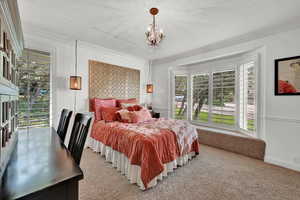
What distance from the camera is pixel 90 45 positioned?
3.34m

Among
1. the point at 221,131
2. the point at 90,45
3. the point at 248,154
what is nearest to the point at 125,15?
the point at 90,45

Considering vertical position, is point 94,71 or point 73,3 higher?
point 73,3

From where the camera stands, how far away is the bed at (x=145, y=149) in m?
1.83

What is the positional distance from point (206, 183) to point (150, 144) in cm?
103

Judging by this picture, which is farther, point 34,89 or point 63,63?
point 63,63

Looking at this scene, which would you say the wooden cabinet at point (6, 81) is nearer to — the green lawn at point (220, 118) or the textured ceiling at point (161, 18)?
the textured ceiling at point (161, 18)

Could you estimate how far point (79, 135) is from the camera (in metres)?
1.17

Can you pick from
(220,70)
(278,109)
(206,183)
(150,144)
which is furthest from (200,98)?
(150,144)

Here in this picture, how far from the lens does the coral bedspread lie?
182 cm

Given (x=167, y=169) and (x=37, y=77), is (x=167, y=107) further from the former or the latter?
(x=37, y=77)

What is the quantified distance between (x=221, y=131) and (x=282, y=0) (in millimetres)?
2685

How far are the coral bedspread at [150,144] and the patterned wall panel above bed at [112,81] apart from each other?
116 centimetres

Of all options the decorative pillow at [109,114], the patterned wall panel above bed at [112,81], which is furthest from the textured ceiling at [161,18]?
the decorative pillow at [109,114]

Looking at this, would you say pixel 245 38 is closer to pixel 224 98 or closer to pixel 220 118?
pixel 224 98
